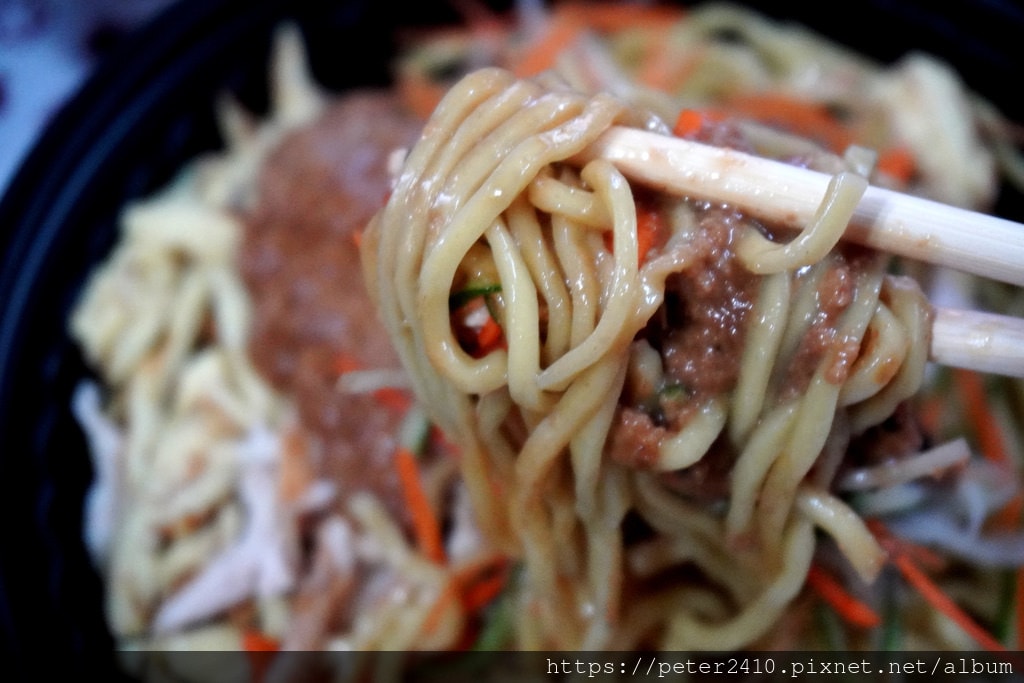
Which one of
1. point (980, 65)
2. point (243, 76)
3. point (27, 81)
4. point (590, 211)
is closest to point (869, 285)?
point (590, 211)

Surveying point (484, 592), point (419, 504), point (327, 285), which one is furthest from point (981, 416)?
point (327, 285)

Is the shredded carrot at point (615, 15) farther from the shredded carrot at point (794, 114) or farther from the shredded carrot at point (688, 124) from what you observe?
the shredded carrot at point (688, 124)

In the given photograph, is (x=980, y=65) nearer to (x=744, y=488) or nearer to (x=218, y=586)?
(x=744, y=488)

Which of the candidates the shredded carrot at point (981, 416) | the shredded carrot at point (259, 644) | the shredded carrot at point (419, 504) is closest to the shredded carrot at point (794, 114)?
the shredded carrot at point (981, 416)

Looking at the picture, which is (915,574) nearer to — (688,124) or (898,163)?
(688,124)

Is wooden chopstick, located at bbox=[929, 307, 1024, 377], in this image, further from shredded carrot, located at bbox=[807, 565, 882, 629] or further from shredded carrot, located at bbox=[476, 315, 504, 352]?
shredded carrot, located at bbox=[476, 315, 504, 352]

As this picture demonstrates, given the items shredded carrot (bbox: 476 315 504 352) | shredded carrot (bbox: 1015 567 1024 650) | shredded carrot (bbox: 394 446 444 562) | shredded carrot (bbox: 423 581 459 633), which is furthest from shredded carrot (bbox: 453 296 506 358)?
shredded carrot (bbox: 1015 567 1024 650)
